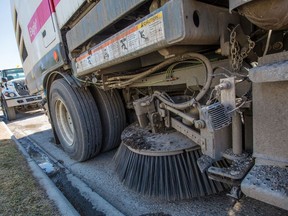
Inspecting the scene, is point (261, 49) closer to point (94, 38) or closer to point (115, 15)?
point (115, 15)

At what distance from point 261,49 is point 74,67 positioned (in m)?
1.62

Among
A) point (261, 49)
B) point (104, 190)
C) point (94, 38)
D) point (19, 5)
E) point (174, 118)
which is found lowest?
point (104, 190)

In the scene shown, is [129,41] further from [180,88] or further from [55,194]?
[55,194]

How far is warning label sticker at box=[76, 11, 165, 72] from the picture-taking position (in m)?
1.19

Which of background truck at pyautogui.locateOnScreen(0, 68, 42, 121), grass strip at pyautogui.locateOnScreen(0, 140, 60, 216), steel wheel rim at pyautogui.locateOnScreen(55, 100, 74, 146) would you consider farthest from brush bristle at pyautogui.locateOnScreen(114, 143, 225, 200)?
background truck at pyautogui.locateOnScreen(0, 68, 42, 121)

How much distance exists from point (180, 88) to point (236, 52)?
31.5 inches

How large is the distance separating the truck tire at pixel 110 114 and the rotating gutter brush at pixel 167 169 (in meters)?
0.80

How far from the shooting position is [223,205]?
1.65 meters

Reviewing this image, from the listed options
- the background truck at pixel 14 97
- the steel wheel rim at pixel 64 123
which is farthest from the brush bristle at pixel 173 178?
the background truck at pixel 14 97

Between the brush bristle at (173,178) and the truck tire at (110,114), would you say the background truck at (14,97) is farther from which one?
the brush bristle at (173,178)

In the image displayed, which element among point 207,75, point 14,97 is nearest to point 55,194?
point 207,75

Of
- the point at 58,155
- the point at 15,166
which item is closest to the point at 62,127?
the point at 58,155

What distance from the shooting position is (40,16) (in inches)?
107

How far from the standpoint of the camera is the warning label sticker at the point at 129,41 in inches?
46.9
